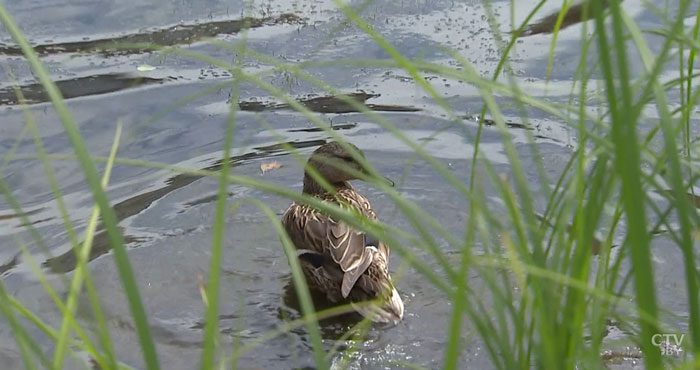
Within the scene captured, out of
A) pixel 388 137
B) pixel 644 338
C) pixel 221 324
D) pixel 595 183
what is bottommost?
pixel 221 324

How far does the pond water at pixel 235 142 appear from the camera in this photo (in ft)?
16.8

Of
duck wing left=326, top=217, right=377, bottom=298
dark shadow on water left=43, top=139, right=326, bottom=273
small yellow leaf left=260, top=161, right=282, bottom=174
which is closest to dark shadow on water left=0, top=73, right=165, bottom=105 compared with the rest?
dark shadow on water left=43, top=139, right=326, bottom=273

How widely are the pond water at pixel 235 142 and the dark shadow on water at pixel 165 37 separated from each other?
0.02 m

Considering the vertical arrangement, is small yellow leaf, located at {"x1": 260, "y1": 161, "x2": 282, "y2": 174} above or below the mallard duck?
above

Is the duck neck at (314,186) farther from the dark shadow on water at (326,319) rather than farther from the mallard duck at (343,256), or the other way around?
the dark shadow on water at (326,319)

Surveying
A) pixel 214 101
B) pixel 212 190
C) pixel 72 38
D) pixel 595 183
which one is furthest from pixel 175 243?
pixel 595 183


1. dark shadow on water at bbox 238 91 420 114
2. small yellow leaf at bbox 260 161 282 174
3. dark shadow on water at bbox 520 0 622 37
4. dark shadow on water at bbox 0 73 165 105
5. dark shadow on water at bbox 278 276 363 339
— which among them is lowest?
dark shadow on water at bbox 278 276 363 339

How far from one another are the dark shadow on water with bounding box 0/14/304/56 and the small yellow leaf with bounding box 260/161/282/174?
1686 mm

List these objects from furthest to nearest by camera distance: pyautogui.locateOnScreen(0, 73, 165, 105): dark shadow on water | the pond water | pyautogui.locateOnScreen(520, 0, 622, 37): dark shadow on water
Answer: pyautogui.locateOnScreen(520, 0, 622, 37): dark shadow on water, pyautogui.locateOnScreen(0, 73, 165, 105): dark shadow on water, the pond water

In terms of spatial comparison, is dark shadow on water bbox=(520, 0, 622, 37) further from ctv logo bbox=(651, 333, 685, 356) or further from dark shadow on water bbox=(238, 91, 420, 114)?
ctv logo bbox=(651, 333, 685, 356)

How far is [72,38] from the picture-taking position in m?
8.31

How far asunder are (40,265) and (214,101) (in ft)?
7.46

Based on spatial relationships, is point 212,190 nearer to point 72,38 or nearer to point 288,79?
point 288,79

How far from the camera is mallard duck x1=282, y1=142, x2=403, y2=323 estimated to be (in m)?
5.17
